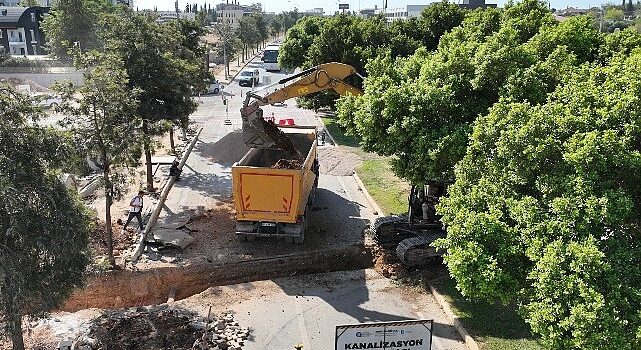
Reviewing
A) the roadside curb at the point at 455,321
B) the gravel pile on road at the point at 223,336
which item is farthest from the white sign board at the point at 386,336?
the gravel pile on road at the point at 223,336

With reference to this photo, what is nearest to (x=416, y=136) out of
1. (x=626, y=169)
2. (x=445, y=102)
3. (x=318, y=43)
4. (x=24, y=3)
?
(x=445, y=102)

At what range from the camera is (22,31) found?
64438mm

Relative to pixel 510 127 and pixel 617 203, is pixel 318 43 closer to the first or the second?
pixel 510 127

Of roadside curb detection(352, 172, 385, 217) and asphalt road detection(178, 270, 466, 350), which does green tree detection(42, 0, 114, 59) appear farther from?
asphalt road detection(178, 270, 466, 350)

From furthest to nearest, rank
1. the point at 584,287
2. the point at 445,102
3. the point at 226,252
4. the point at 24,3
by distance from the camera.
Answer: the point at 24,3 < the point at 226,252 < the point at 445,102 < the point at 584,287

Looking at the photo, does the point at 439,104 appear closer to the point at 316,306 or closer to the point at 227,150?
the point at 316,306

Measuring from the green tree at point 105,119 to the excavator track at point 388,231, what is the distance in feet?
24.6

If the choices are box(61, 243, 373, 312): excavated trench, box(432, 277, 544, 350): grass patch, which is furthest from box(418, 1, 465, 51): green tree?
box(432, 277, 544, 350): grass patch

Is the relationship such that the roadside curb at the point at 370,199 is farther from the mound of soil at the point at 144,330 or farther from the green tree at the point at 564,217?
the green tree at the point at 564,217

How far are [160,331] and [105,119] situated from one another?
17.8 ft

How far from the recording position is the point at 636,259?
320 inches

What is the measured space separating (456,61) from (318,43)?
1841cm

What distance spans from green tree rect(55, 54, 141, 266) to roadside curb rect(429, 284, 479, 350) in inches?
341

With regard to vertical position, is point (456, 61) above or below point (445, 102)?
above
